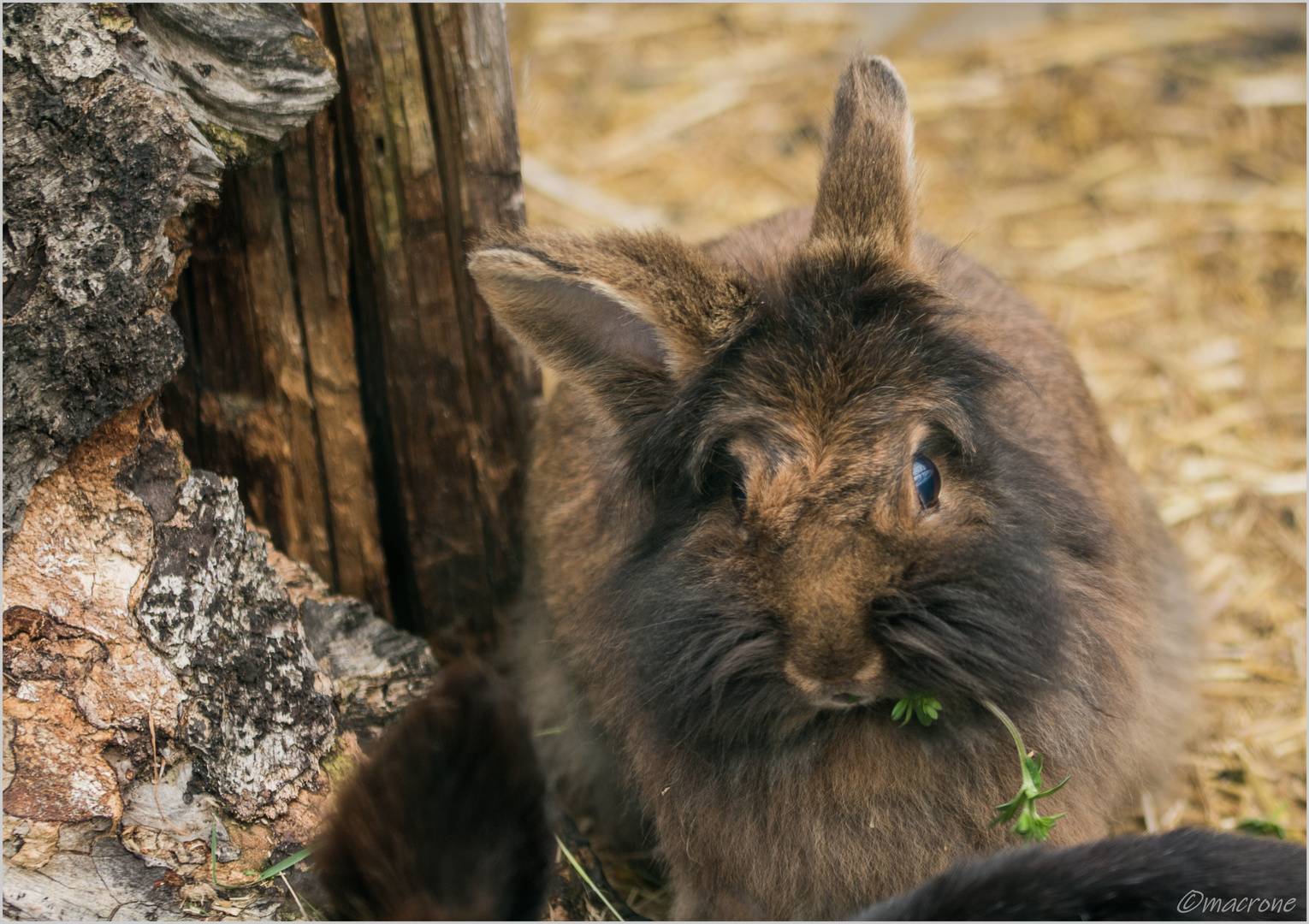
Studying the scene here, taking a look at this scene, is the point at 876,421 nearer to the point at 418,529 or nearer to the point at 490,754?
the point at 490,754

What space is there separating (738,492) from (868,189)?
0.71 metres

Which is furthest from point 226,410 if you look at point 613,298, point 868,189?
point 868,189

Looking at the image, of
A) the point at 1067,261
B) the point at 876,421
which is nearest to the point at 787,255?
the point at 876,421

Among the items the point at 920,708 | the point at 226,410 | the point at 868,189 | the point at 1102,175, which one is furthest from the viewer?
the point at 1102,175

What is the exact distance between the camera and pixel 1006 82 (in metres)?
6.34

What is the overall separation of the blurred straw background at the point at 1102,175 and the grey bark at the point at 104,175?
9.17 feet

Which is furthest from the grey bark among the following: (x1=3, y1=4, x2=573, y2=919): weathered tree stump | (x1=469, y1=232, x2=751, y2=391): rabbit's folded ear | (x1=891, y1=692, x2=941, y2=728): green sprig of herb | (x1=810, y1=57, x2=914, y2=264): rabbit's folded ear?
(x1=891, y1=692, x2=941, y2=728): green sprig of herb

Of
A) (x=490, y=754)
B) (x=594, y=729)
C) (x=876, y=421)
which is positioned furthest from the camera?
(x=594, y=729)

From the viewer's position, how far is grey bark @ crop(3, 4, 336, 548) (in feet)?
7.55

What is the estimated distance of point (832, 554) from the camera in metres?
2.14

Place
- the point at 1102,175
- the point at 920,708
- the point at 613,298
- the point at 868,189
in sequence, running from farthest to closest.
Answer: the point at 1102,175
the point at 868,189
the point at 613,298
the point at 920,708

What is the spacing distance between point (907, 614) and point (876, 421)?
41cm

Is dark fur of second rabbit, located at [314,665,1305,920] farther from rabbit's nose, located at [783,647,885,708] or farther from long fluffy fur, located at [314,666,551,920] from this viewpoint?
rabbit's nose, located at [783,647,885,708]

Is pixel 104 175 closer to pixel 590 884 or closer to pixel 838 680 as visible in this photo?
pixel 838 680
